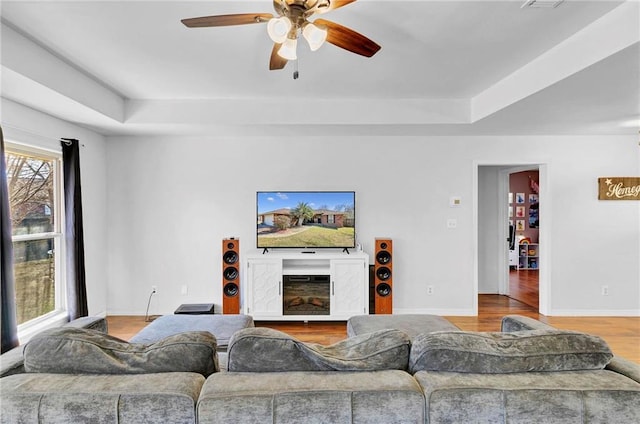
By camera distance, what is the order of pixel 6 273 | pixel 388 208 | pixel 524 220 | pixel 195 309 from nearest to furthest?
pixel 6 273, pixel 195 309, pixel 388 208, pixel 524 220

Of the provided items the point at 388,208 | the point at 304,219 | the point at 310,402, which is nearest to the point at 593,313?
the point at 388,208

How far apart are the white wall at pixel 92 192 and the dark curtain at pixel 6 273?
68cm

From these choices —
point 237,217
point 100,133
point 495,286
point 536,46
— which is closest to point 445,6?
point 536,46

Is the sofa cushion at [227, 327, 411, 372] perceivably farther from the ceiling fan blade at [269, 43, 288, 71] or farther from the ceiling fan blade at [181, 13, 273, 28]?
the ceiling fan blade at [269, 43, 288, 71]

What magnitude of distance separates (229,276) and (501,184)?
14.3ft

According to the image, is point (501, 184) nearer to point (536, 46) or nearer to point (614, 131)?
point (614, 131)

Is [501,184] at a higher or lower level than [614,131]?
lower

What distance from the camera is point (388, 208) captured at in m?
4.45

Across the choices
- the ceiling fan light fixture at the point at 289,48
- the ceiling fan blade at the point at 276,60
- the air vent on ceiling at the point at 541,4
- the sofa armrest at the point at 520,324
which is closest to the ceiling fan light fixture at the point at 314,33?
the ceiling fan light fixture at the point at 289,48

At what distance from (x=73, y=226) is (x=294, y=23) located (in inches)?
130

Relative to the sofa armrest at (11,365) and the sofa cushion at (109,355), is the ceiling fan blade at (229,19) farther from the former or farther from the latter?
the sofa armrest at (11,365)

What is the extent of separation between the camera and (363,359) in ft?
4.18

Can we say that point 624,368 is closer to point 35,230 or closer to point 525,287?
point 35,230

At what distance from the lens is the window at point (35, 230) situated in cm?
318
